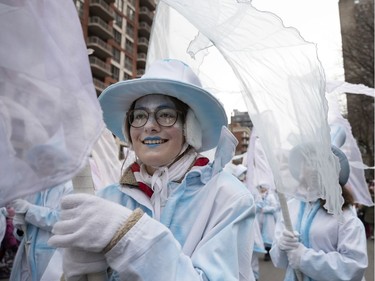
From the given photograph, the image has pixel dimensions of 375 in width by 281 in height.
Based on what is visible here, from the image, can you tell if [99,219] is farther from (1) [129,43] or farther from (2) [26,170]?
(1) [129,43]

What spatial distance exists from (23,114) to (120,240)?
50 centimetres

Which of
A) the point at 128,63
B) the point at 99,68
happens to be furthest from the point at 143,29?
the point at 99,68

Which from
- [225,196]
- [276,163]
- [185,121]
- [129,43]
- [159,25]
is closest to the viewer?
[225,196]

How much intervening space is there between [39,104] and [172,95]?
102 cm

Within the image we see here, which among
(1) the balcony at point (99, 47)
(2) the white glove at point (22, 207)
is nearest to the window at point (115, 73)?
(1) the balcony at point (99, 47)

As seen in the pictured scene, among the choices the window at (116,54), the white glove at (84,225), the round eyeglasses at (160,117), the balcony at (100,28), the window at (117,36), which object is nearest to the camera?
the white glove at (84,225)

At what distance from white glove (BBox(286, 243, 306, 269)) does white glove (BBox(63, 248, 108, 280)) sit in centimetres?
218

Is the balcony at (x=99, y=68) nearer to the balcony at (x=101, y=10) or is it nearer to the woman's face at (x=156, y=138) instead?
the balcony at (x=101, y=10)

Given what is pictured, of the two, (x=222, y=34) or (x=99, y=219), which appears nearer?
(x=99, y=219)

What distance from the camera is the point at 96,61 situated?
1405 inches

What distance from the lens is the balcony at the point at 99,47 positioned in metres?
35.6

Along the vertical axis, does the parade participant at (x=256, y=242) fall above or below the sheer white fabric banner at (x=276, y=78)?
below

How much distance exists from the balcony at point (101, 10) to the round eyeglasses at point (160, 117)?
37.4 m

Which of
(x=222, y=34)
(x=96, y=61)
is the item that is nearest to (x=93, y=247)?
(x=222, y=34)
